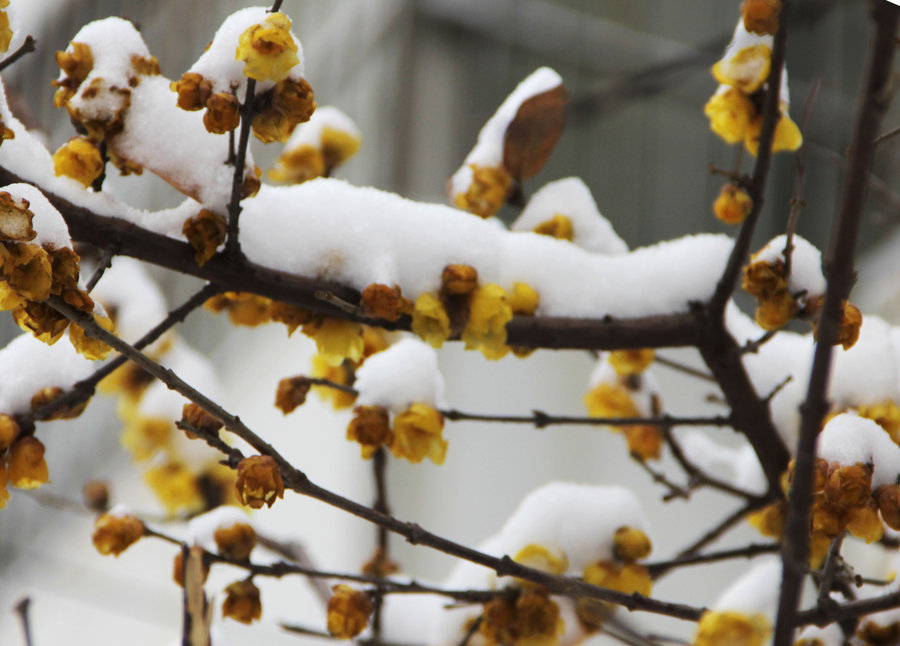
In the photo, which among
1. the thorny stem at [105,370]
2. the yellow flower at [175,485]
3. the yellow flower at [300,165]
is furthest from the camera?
the yellow flower at [175,485]

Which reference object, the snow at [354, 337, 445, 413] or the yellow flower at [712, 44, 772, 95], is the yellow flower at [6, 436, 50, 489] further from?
the yellow flower at [712, 44, 772, 95]

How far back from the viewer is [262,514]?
219 cm

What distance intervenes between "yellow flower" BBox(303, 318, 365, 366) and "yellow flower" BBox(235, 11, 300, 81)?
0.15m

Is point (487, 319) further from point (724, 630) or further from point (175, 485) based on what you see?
point (175, 485)

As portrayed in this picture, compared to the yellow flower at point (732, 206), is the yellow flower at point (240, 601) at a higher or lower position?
lower

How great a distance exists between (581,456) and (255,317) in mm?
1460

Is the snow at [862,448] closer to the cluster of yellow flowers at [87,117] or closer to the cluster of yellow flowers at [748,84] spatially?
the cluster of yellow flowers at [748,84]

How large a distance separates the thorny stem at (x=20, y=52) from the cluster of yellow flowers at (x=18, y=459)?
0.58 feet

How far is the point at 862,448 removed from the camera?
1.52 feet

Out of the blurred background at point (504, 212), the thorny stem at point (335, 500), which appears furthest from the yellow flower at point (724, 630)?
the blurred background at point (504, 212)

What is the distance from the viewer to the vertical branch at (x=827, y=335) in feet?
0.99

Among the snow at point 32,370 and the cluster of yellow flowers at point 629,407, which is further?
the cluster of yellow flowers at point 629,407

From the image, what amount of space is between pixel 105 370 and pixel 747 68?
40cm

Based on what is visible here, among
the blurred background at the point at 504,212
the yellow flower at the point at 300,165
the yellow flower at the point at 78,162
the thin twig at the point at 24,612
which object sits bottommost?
the thin twig at the point at 24,612
